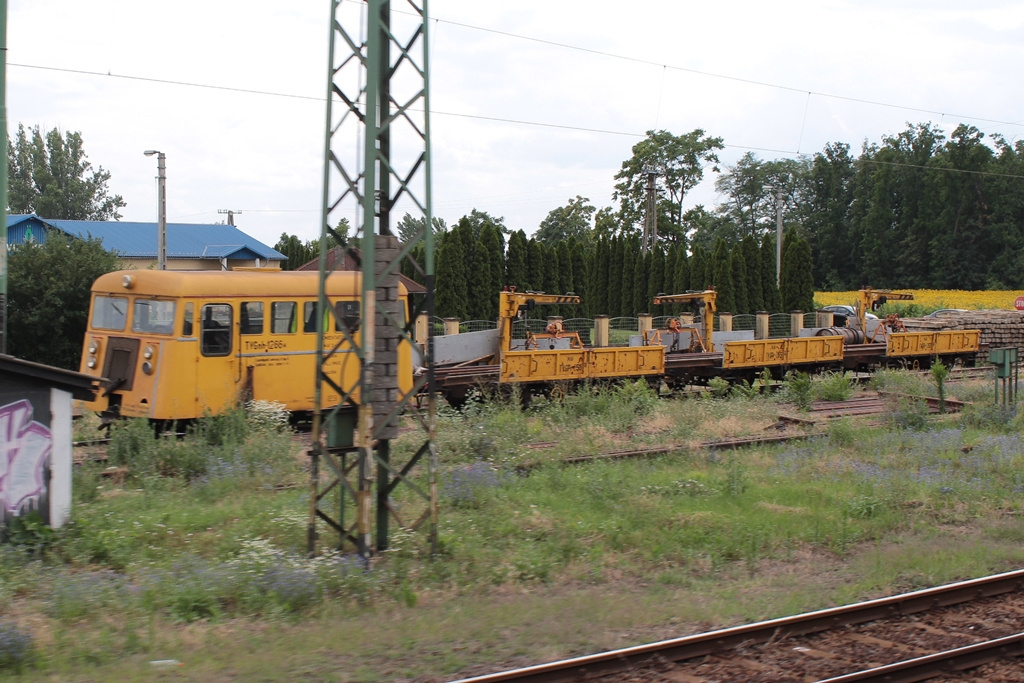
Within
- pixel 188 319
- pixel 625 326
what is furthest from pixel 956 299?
pixel 188 319

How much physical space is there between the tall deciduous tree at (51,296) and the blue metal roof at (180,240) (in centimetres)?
3306

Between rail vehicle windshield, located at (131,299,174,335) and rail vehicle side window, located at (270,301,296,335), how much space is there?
1519mm

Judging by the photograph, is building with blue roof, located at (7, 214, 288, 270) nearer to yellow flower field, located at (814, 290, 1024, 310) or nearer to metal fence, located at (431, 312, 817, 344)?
metal fence, located at (431, 312, 817, 344)

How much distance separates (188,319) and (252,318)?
1.00 m

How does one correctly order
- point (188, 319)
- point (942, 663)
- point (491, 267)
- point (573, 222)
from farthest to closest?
point (573, 222) < point (491, 267) < point (188, 319) < point (942, 663)

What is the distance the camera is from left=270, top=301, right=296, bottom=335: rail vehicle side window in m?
13.9

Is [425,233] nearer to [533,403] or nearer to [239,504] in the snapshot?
[239,504]

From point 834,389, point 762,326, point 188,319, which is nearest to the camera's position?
point 188,319

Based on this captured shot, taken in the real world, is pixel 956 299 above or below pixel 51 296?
above

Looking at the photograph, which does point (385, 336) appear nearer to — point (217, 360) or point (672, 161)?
point (217, 360)

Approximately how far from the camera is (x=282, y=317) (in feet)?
45.9

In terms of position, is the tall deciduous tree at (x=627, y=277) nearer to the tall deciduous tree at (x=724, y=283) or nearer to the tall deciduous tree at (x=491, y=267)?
the tall deciduous tree at (x=724, y=283)

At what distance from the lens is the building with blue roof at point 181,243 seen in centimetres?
5362

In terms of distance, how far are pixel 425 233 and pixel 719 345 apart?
1978 centimetres
